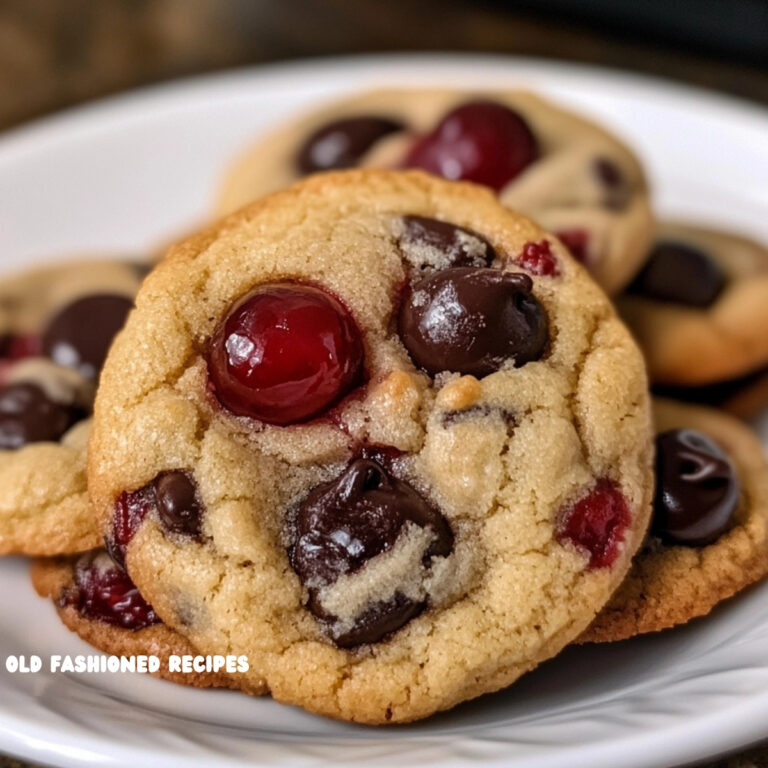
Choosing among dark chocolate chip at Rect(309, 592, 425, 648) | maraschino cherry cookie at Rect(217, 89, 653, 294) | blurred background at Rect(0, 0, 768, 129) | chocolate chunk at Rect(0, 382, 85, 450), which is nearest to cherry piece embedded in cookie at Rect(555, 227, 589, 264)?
maraschino cherry cookie at Rect(217, 89, 653, 294)

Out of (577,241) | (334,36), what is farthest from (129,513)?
(334,36)

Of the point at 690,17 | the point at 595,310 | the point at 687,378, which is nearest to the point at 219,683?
the point at 595,310

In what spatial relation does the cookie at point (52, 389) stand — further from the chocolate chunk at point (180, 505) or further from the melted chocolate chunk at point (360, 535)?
the melted chocolate chunk at point (360, 535)

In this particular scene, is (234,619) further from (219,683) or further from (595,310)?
(595,310)

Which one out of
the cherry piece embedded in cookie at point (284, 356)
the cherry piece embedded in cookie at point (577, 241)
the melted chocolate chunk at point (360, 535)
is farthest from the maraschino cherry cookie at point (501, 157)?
the melted chocolate chunk at point (360, 535)

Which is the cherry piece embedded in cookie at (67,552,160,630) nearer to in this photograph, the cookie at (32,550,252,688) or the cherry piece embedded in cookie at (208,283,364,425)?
the cookie at (32,550,252,688)

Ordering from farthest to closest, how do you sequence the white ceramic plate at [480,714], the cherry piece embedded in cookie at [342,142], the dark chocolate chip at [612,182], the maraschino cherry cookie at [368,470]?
the cherry piece embedded in cookie at [342,142]
the dark chocolate chip at [612,182]
the maraschino cherry cookie at [368,470]
the white ceramic plate at [480,714]
